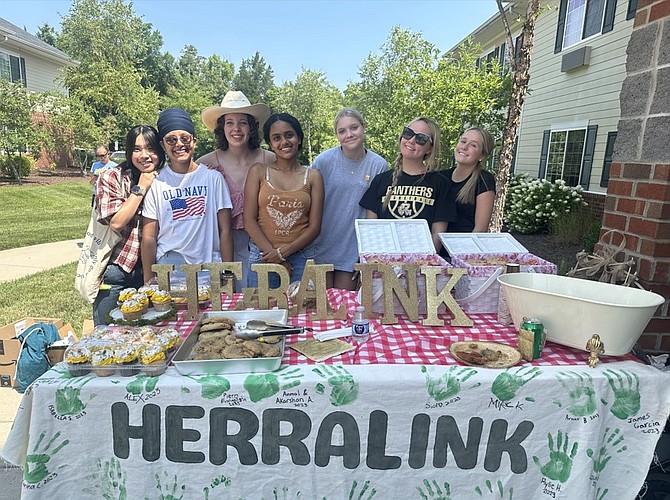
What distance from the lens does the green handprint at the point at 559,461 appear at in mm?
1510

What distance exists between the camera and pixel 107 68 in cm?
1956

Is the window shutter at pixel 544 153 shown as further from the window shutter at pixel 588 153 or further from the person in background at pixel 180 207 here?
the person in background at pixel 180 207

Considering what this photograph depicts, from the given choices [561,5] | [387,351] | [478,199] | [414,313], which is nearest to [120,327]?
[387,351]

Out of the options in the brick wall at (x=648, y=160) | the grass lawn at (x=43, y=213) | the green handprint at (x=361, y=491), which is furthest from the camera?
the grass lawn at (x=43, y=213)

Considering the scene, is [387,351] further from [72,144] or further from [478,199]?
[72,144]

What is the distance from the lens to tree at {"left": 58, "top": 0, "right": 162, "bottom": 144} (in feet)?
62.1

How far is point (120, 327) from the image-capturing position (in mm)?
1771

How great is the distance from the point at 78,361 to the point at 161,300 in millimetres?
519

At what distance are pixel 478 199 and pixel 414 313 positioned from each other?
112 centimetres

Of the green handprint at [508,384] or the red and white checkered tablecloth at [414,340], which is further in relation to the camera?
the red and white checkered tablecloth at [414,340]

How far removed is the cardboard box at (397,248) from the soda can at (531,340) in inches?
17.4

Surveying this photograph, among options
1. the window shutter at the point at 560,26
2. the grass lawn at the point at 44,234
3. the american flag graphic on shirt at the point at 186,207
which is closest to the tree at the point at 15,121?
the grass lawn at the point at 44,234

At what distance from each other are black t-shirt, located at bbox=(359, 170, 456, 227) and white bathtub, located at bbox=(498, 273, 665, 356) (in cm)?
85

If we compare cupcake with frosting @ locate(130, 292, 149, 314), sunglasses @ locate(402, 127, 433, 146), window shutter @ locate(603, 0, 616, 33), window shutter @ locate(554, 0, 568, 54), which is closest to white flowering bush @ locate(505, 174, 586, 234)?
window shutter @ locate(603, 0, 616, 33)
